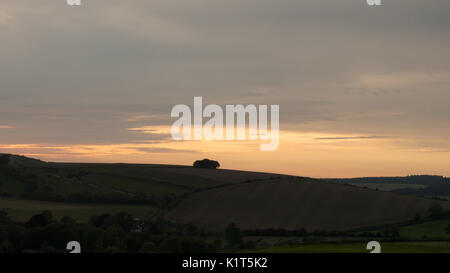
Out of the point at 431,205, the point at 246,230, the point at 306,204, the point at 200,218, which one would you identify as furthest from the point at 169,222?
the point at 431,205

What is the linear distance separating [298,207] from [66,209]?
2850 inches

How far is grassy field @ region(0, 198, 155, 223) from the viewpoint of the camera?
172 m

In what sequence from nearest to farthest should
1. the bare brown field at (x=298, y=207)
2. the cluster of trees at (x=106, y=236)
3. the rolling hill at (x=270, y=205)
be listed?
1. the cluster of trees at (x=106, y=236)
2. the bare brown field at (x=298, y=207)
3. the rolling hill at (x=270, y=205)

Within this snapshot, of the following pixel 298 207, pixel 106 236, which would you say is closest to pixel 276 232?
pixel 298 207

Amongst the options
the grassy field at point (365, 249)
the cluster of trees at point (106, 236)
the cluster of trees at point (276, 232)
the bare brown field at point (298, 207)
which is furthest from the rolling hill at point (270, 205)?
the grassy field at point (365, 249)

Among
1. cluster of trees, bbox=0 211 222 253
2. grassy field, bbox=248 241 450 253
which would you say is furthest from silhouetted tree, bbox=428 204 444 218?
grassy field, bbox=248 241 450 253

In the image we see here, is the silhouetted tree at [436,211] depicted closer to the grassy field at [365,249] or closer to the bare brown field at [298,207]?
the bare brown field at [298,207]

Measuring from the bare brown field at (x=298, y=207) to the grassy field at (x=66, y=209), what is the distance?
15.4 meters

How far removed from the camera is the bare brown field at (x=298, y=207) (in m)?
147

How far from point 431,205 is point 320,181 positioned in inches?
1529

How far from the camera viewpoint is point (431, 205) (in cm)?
15125

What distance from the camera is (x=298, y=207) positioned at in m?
158
